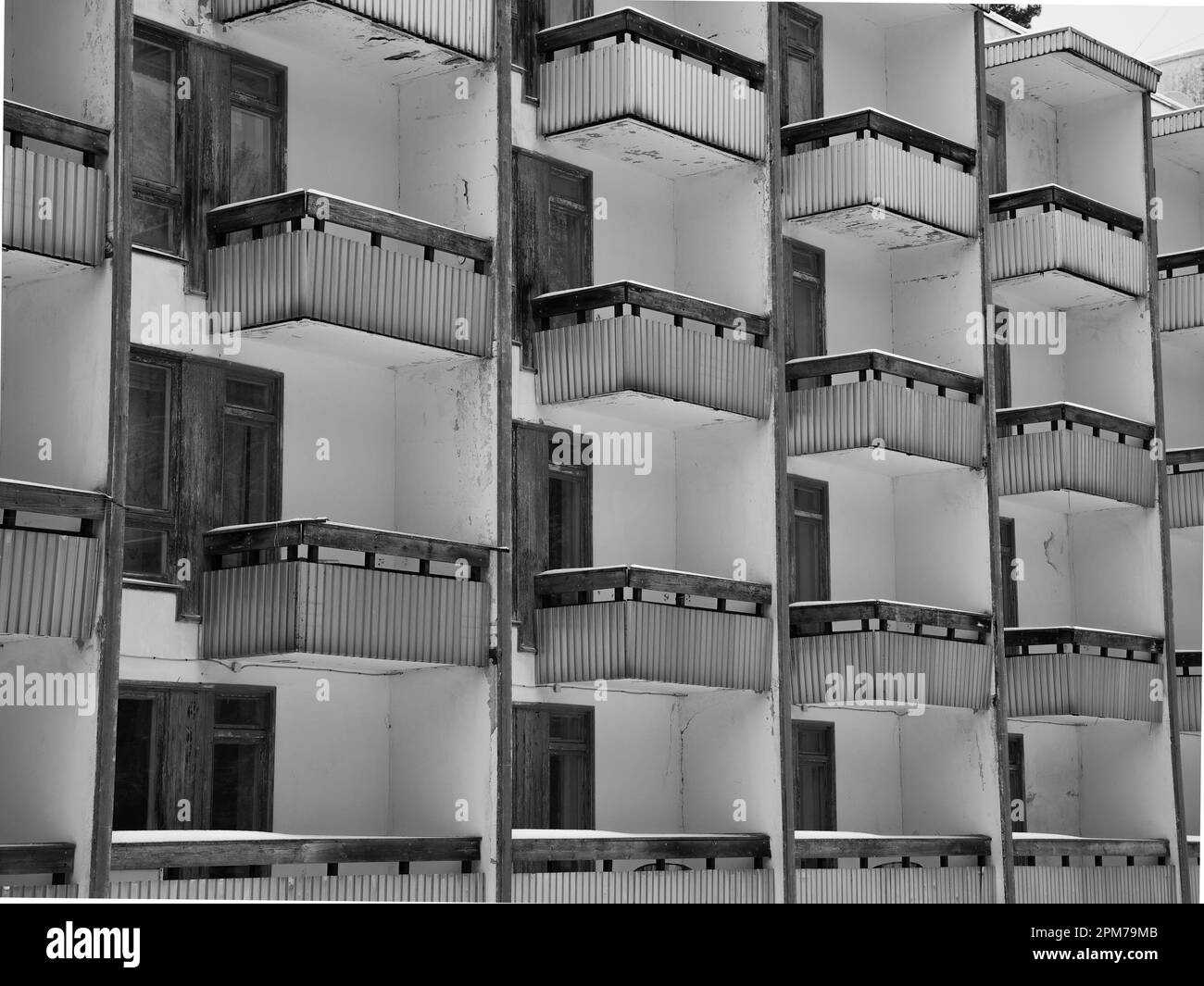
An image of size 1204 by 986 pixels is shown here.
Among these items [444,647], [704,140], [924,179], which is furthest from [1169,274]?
[444,647]

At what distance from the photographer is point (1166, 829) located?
3259 centimetres

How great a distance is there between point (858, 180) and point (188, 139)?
10120 mm

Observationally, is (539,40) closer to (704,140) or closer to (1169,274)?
(704,140)

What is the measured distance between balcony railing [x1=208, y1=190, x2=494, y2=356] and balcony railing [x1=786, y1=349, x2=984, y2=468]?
19.6 feet

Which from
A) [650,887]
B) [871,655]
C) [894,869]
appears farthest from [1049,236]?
[650,887]

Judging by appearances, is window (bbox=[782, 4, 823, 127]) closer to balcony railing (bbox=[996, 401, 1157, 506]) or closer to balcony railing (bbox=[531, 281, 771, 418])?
balcony railing (bbox=[531, 281, 771, 418])

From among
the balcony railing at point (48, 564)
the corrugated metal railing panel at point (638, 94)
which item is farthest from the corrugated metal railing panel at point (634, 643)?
the balcony railing at point (48, 564)

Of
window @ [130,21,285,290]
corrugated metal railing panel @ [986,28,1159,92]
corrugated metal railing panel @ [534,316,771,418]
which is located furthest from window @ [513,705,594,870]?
corrugated metal railing panel @ [986,28,1159,92]

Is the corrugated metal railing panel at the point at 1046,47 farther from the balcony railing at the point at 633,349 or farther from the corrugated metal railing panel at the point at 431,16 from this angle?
the corrugated metal railing panel at the point at 431,16

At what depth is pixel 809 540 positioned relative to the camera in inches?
A: 1137

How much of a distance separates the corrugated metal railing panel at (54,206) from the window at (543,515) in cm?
685

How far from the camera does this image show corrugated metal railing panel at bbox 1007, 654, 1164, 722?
30.6 metres

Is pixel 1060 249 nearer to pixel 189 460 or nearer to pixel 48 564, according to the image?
pixel 189 460

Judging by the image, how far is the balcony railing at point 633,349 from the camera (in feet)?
79.7
